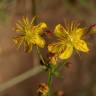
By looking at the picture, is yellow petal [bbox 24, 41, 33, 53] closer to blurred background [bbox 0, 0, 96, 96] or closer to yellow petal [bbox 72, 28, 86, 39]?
yellow petal [bbox 72, 28, 86, 39]

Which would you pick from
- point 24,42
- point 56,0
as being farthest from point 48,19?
point 24,42

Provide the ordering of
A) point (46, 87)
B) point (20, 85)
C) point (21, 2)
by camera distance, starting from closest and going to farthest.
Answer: point (46, 87), point (20, 85), point (21, 2)

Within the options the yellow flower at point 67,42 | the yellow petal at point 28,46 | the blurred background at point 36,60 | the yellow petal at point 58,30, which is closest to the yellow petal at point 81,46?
the yellow flower at point 67,42

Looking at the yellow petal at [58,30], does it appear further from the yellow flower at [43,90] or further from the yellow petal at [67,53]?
the yellow flower at [43,90]

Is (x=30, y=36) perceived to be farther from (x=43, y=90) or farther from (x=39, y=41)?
(x=43, y=90)

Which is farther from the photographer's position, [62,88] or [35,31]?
[62,88]

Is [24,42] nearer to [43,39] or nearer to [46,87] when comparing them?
[43,39]

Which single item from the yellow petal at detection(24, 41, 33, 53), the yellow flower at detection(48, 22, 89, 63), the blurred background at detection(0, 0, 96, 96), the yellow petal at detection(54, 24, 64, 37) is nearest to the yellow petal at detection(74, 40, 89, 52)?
the yellow flower at detection(48, 22, 89, 63)
